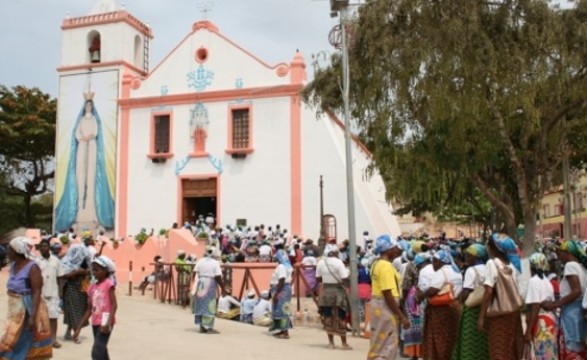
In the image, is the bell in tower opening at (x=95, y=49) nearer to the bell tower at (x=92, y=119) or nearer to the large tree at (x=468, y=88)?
the bell tower at (x=92, y=119)

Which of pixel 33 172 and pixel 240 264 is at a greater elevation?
pixel 33 172

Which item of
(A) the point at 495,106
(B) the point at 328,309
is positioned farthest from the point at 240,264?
(A) the point at 495,106

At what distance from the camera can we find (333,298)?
10.4 meters

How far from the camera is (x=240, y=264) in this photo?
1494cm

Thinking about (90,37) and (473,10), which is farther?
(90,37)

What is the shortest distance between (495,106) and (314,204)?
1111 cm

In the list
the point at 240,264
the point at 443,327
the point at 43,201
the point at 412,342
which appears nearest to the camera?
the point at 443,327

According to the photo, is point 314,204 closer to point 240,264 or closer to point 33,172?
point 240,264

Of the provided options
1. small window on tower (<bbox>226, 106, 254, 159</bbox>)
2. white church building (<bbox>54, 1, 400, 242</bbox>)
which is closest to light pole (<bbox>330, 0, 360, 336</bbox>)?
white church building (<bbox>54, 1, 400, 242</bbox>)

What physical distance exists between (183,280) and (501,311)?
392 inches

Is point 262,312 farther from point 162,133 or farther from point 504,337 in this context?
point 162,133

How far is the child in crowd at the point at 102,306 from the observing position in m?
6.55

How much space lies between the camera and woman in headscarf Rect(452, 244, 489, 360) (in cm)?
648

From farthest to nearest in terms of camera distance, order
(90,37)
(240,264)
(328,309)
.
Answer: (90,37) → (240,264) → (328,309)
